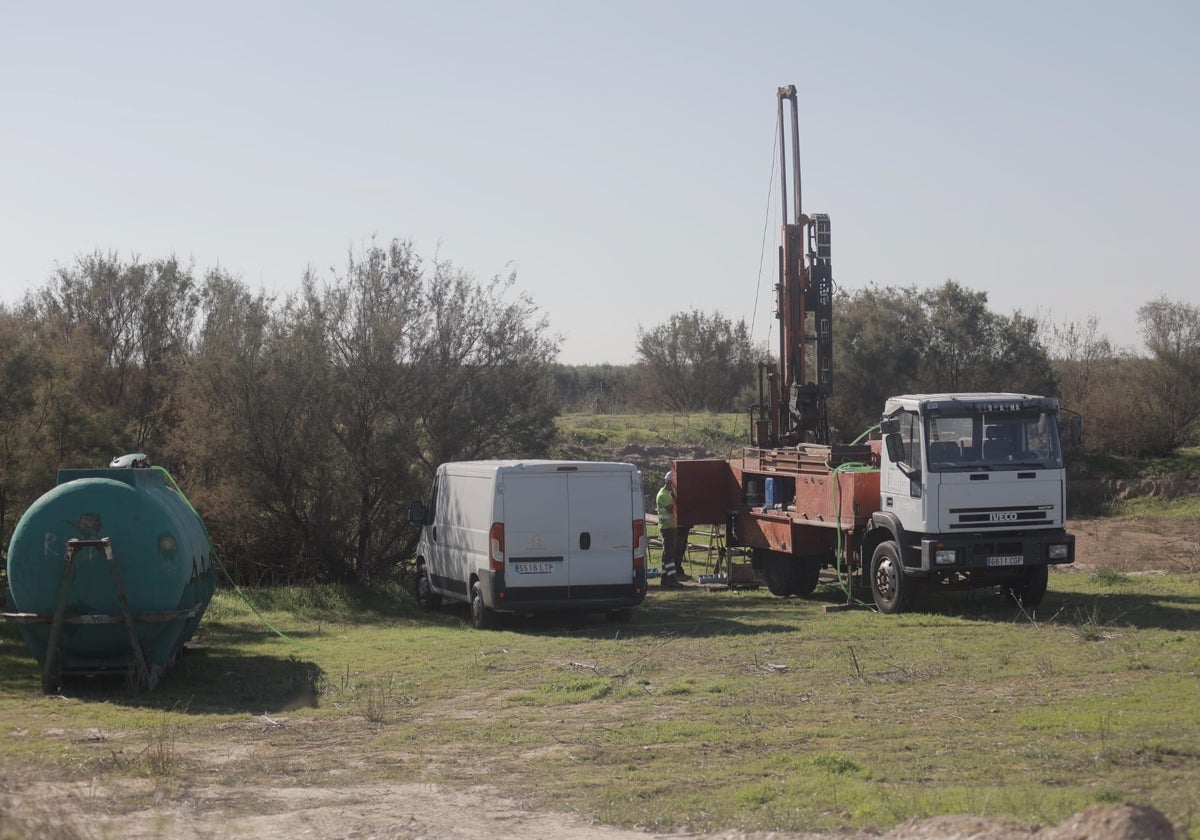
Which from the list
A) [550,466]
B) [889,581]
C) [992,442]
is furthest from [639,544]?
[992,442]

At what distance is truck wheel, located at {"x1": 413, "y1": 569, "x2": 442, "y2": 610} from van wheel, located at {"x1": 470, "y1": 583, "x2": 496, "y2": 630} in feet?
8.34

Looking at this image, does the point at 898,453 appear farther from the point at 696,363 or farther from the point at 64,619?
the point at 696,363

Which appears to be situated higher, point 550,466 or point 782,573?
point 550,466

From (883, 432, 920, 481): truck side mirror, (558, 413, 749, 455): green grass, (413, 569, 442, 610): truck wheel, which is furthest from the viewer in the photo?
(558, 413, 749, 455): green grass

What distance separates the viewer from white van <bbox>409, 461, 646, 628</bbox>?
16859mm

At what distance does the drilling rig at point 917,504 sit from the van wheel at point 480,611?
17.2ft

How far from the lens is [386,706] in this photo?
11836 millimetres

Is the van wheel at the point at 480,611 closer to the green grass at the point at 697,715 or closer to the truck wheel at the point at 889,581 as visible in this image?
the green grass at the point at 697,715

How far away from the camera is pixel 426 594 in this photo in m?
20.5

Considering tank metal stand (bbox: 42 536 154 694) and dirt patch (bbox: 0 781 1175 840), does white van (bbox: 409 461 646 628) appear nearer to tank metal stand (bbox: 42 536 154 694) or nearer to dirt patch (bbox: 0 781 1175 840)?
tank metal stand (bbox: 42 536 154 694)

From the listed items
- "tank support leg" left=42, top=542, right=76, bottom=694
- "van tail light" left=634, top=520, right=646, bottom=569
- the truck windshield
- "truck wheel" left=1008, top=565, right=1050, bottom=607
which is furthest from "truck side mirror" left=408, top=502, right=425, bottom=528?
"truck wheel" left=1008, top=565, right=1050, bottom=607

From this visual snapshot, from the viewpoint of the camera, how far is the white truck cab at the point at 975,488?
17.2 m

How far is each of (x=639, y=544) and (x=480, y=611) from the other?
7.55 feet

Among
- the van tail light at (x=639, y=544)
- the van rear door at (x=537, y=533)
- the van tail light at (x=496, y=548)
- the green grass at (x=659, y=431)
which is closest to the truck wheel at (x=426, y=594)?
the van tail light at (x=496, y=548)
